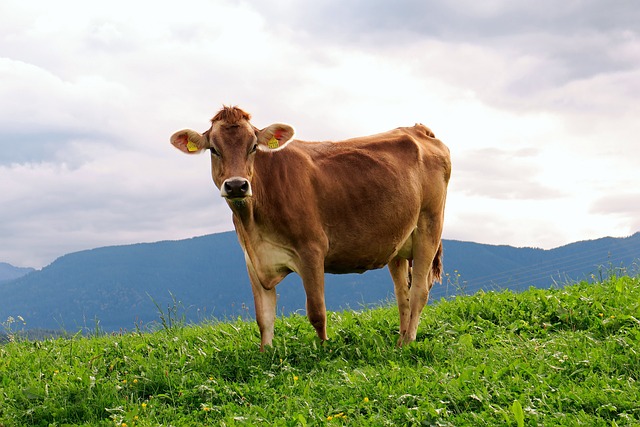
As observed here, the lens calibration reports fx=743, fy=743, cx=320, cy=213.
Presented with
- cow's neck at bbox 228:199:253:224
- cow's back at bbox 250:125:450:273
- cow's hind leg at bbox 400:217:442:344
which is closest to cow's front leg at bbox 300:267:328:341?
cow's back at bbox 250:125:450:273

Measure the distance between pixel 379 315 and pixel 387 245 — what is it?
2065 millimetres

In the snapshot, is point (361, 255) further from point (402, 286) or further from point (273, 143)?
Result: point (273, 143)

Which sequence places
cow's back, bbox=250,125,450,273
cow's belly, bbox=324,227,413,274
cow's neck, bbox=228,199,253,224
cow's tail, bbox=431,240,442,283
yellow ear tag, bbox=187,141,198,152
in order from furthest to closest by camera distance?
cow's tail, bbox=431,240,442,283, cow's belly, bbox=324,227,413,274, yellow ear tag, bbox=187,141,198,152, cow's back, bbox=250,125,450,273, cow's neck, bbox=228,199,253,224

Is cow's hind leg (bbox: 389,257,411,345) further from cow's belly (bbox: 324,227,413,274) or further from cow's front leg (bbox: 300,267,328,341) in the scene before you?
cow's front leg (bbox: 300,267,328,341)

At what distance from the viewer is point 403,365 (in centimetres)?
905

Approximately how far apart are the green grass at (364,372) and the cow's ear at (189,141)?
262 centimetres

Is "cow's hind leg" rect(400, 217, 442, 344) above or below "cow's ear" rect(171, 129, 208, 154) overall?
below

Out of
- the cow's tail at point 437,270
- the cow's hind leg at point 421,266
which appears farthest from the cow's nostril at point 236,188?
the cow's tail at point 437,270

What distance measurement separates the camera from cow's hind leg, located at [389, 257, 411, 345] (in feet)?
35.3

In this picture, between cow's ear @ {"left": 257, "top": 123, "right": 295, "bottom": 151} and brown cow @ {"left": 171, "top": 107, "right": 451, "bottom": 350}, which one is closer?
brown cow @ {"left": 171, "top": 107, "right": 451, "bottom": 350}

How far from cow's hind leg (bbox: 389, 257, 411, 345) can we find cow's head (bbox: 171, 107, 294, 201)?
116 inches

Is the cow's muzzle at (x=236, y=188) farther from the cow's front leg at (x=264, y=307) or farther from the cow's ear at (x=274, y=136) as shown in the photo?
the cow's front leg at (x=264, y=307)

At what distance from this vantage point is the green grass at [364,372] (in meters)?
7.36

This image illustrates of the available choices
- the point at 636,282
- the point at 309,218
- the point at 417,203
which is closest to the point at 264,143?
the point at 309,218
